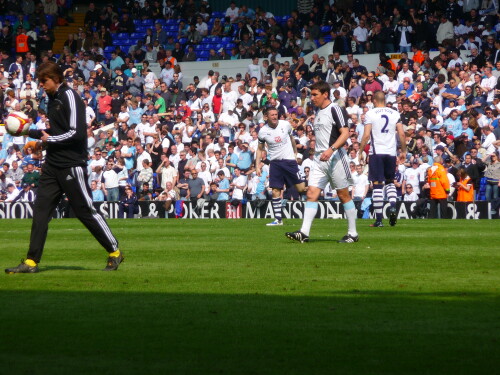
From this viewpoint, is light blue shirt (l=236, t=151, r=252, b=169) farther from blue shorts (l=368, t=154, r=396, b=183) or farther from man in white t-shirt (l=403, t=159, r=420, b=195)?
blue shorts (l=368, t=154, r=396, b=183)

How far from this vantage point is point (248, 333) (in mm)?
6867

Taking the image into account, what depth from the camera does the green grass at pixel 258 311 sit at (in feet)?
19.4

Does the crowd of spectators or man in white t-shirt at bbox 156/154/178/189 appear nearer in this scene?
the crowd of spectators

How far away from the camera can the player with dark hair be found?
34.1 ft

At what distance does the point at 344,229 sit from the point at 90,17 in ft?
86.3

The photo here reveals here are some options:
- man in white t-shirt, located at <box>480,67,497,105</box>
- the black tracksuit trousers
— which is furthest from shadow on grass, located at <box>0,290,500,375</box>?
man in white t-shirt, located at <box>480,67,497,105</box>

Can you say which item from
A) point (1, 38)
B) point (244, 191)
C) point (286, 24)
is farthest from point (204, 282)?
point (1, 38)

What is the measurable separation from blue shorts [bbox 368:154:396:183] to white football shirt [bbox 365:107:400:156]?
0.09 meters

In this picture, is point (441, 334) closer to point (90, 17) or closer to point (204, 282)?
point (204, 282)

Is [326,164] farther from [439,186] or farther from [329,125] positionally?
[439,186]

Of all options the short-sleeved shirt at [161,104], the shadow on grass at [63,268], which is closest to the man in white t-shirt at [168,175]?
the short-sleeved shirt at [161,104]

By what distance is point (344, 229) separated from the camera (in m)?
18.9

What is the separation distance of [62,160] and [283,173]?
10.6 metres

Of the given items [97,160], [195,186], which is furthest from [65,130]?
[97,160]
